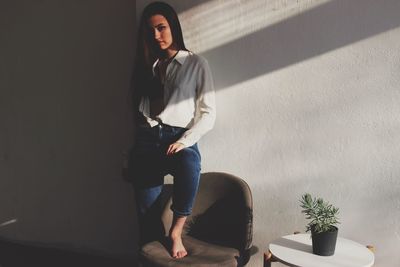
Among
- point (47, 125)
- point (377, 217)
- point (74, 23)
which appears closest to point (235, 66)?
point (377, 217)

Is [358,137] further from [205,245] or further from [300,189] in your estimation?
[205,245]

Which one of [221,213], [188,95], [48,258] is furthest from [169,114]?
[48,258]

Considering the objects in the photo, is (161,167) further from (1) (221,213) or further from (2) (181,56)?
(2) (181,56)

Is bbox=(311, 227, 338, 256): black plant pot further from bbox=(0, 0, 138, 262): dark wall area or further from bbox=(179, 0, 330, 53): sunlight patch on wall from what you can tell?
bbox=(0, 0, 138, 262): dark wall area

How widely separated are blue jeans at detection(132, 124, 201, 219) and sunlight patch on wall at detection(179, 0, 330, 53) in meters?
0.53

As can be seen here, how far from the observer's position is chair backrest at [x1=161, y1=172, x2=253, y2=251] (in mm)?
2217

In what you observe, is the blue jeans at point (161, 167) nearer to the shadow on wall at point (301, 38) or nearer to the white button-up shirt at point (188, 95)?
the white button-up shirt at point (188, 95)

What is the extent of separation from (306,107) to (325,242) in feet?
Answer: 2.25

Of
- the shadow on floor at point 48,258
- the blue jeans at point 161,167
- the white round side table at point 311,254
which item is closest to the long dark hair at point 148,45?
the blue jeans at point 161,167

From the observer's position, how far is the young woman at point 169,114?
222cm

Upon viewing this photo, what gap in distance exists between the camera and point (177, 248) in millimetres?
2191

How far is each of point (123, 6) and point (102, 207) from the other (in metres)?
1.38

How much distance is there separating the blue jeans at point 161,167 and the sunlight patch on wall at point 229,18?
535 millimetres

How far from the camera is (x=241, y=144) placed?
8.11 ft
